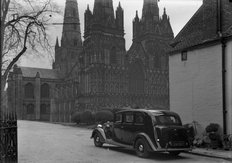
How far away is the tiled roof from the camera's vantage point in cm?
1797

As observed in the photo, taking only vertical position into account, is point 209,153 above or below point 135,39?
below

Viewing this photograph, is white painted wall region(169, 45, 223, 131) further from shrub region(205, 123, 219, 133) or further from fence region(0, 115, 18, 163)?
fence region(0, 115, 18, 163)

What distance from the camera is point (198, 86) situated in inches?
713

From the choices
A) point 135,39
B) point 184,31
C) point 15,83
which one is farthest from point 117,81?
point 184,31

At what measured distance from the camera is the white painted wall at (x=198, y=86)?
16969 millimetres

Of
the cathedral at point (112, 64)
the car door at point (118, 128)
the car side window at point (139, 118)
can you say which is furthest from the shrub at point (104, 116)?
the car side window at point (139, 118)

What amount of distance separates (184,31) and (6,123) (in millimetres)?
14903

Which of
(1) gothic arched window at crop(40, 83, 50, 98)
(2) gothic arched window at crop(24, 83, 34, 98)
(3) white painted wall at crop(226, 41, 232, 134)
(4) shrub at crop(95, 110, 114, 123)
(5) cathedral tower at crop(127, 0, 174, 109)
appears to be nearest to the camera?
(3) white painted wall at crop(226, 41, 232, 134)

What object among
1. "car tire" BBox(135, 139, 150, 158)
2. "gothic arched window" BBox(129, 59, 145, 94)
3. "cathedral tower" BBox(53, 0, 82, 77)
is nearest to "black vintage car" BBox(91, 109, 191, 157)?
"car tire" BBox(135, 139, 150, 158)

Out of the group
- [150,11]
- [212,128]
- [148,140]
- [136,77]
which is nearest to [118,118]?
[148,140]

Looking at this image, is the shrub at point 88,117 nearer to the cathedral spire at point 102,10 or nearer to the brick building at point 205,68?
the brick building at point 205,68

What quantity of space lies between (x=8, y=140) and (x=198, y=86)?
1150 centimetres

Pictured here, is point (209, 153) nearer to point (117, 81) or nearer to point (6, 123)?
point (6, 123)

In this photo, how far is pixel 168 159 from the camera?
13.0 meters
